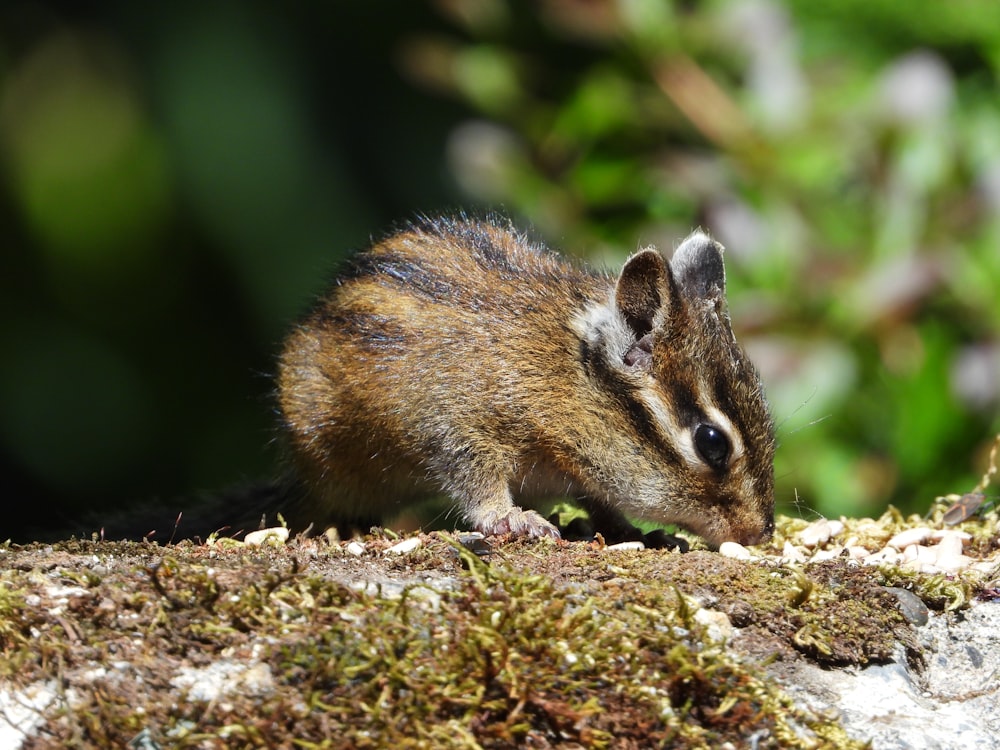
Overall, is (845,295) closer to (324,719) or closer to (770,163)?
(770,163)

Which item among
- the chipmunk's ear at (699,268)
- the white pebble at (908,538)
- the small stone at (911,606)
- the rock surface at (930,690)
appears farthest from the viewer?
the chipmunk's ear at (699,268)

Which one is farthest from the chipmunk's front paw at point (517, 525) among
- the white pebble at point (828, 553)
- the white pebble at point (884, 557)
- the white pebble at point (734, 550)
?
the white pebble at point (884, 557)

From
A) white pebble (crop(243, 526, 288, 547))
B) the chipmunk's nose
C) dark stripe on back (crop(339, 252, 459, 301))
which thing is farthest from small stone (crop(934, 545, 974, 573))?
white pebble (crop(243, 526, 288, 547))

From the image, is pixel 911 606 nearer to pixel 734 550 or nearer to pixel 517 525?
pixel 734 550

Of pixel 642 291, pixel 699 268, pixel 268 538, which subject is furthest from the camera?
pixel 699 268

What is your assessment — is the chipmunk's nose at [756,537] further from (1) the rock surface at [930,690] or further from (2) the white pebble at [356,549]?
(2) the white pebble at [356,549]

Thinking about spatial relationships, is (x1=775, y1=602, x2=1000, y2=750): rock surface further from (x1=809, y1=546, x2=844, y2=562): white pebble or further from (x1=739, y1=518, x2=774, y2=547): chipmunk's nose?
(x1=739, y1=518, x2=774, y2=547): chipmunk's nose

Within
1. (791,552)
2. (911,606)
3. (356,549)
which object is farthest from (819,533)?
(356,549)
